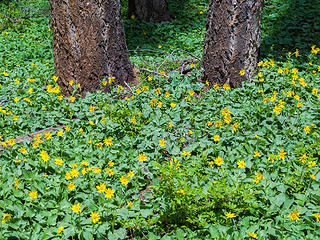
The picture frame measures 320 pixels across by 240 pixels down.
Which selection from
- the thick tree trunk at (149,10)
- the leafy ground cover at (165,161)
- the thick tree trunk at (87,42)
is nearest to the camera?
the leafy ground cover at (165,161)

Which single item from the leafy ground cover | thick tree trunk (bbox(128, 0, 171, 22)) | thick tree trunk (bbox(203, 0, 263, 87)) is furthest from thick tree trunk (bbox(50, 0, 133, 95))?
thick tree trunk (bbox(128, 0, 171, 22))

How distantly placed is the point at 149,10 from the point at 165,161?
5.11 metres

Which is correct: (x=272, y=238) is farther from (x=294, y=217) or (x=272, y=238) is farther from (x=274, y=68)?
(x=274, y=68)

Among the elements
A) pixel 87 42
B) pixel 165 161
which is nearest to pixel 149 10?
pixel 87 42

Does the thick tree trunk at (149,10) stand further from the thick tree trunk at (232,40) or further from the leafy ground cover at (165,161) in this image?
the thick tree trunk at (232,40)

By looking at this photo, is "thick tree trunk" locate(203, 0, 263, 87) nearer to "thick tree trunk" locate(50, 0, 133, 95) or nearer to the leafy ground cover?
the leafy ground cover

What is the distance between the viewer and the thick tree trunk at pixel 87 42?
3889 mm

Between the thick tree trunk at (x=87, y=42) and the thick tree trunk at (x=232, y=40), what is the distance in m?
1.15

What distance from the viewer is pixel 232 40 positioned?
3.98 meters

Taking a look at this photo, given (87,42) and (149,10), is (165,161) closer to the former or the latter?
(87,42)

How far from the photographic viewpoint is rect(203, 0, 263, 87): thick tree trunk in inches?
154

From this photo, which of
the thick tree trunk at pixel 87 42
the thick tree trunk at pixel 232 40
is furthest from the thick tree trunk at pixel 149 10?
the thick tree trunk at pixel 232 40

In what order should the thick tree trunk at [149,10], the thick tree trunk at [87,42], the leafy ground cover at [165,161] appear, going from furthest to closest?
the thick tree trunk at [149,10]
the thick tree trunk at [87,42]
the leafy ground cover at [165,161]

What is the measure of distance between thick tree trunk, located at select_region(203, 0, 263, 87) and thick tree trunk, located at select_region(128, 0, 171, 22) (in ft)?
10.6
